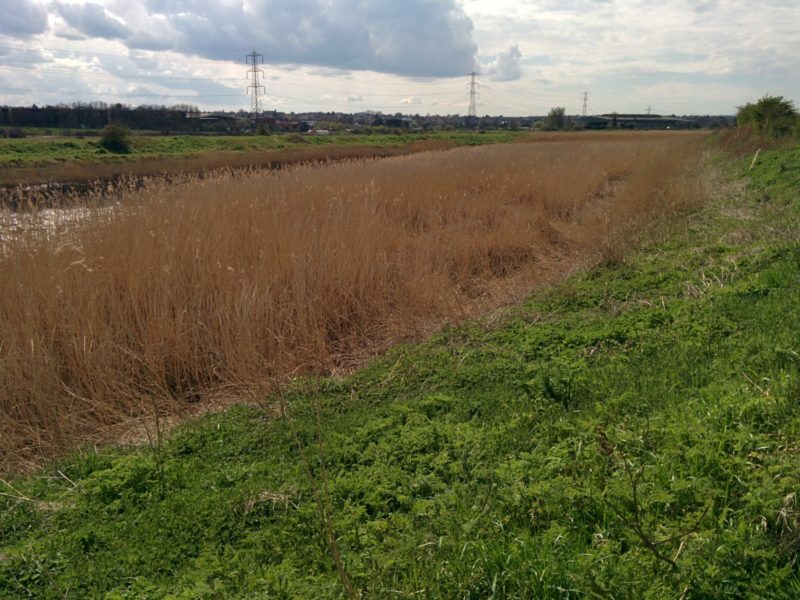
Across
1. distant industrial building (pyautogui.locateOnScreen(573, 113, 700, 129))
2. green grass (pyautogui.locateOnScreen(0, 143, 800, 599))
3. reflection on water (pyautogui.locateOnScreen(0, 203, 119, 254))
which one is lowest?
green grass (pyautogui.locateOnScreen(0, 143, 800, 599))

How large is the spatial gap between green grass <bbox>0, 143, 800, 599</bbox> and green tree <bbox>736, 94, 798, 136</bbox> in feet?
63.0

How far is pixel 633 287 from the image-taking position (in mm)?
6426

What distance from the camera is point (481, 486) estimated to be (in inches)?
123

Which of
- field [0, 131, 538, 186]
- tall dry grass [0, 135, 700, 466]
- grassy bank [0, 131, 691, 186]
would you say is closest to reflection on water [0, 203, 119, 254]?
tall dry grass [0, 135, 700, 466]

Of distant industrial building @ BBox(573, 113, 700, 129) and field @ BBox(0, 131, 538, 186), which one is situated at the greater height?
distant industrial building @ BBox(573, 113, 700, 129)

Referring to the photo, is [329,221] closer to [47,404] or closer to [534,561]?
[47,404]

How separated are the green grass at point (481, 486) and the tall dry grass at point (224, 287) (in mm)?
866

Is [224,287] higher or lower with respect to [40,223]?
lower

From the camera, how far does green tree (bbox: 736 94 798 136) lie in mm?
21172

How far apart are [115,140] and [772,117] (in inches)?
1157

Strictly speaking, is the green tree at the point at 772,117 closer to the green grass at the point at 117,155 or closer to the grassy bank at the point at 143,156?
the grassy bank at the point at 143,156

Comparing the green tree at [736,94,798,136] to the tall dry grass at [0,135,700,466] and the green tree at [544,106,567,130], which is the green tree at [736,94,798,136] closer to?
the tall dry grass at [0,135,700,466]

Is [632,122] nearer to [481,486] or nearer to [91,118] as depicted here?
[91,118]

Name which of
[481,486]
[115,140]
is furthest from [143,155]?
[481,486]
